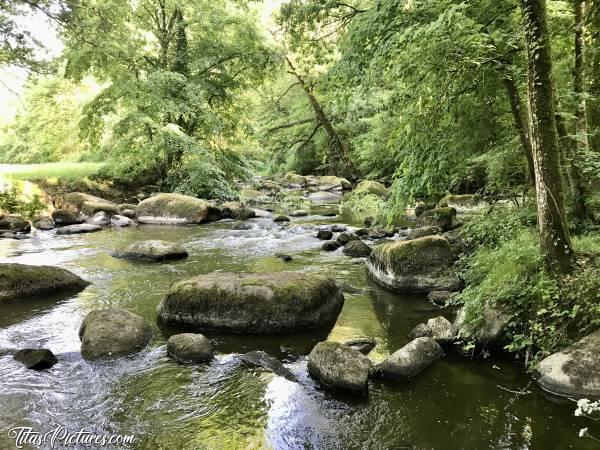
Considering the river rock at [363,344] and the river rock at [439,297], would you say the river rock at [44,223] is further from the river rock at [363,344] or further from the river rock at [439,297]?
the river rock at [439,297]

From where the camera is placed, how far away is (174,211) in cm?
1722

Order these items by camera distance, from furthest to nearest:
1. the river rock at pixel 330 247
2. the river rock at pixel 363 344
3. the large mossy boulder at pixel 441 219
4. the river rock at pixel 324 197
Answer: the river rock at pixel 324 197 < the large mossy boulder at pixel 441 219 < the river rock at pixel 330 247 < the river rock at pixel 363 344

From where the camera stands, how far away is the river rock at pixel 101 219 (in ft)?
53.8

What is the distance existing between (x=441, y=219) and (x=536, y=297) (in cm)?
823

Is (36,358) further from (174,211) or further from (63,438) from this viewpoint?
(174,211)

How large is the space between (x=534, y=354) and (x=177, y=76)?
17440 millimetres

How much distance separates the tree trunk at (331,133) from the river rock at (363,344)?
18925 mm

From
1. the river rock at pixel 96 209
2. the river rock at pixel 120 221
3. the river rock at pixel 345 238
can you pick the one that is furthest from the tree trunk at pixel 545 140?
the river rock at pixel 96 209

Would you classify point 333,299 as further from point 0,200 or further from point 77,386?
point 0,200

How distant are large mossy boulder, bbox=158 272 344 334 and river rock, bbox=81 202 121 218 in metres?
11.5

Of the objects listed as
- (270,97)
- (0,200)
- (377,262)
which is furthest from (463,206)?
(270,97)

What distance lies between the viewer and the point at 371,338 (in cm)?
627

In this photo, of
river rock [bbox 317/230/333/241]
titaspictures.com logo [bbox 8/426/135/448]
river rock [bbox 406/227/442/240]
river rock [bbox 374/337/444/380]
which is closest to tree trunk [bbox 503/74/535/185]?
river rock [bbox 374/337/444/380]

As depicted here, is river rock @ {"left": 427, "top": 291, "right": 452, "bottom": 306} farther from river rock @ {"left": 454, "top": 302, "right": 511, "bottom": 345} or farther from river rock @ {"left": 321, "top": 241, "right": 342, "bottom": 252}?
river rock @ {"left": 321, "top": 241, "right": 342, "bottom": 252}
